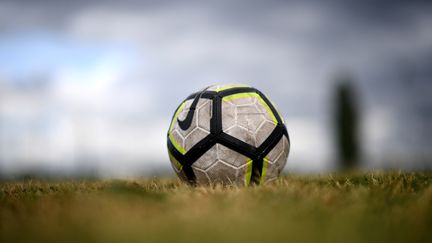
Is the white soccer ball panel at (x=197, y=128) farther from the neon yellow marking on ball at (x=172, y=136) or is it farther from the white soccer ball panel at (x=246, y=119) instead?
the white soccer ball panel at (x=246, y=119)

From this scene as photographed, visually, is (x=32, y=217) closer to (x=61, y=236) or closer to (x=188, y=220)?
(x=61, y=236)

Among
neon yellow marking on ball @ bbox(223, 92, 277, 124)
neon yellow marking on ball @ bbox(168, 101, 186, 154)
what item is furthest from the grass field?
neon yellow marking on ball @ bbox(223, 92, 277, 124)

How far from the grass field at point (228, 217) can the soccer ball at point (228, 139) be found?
767 mm

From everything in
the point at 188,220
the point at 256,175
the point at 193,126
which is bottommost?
the point at 256,175

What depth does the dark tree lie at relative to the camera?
106ft

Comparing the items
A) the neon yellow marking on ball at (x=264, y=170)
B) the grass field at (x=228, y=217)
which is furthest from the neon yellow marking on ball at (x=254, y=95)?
the grass field at (x=228, y=217)

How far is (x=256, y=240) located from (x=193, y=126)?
273 centimetres

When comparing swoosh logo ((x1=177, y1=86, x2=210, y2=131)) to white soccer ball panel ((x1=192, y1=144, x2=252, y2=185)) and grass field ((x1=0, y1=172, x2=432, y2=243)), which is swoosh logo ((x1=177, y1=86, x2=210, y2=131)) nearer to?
white soccer ball panel ((x1=192, y1=144, x2=252, y2=185))

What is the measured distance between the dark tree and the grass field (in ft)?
97.3

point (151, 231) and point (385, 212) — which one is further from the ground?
point (151, 231)

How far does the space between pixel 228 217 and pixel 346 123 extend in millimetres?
32091

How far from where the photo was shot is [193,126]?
4.83 meters

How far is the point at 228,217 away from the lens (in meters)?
2.68

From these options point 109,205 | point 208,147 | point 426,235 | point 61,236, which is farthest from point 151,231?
point 208,147
